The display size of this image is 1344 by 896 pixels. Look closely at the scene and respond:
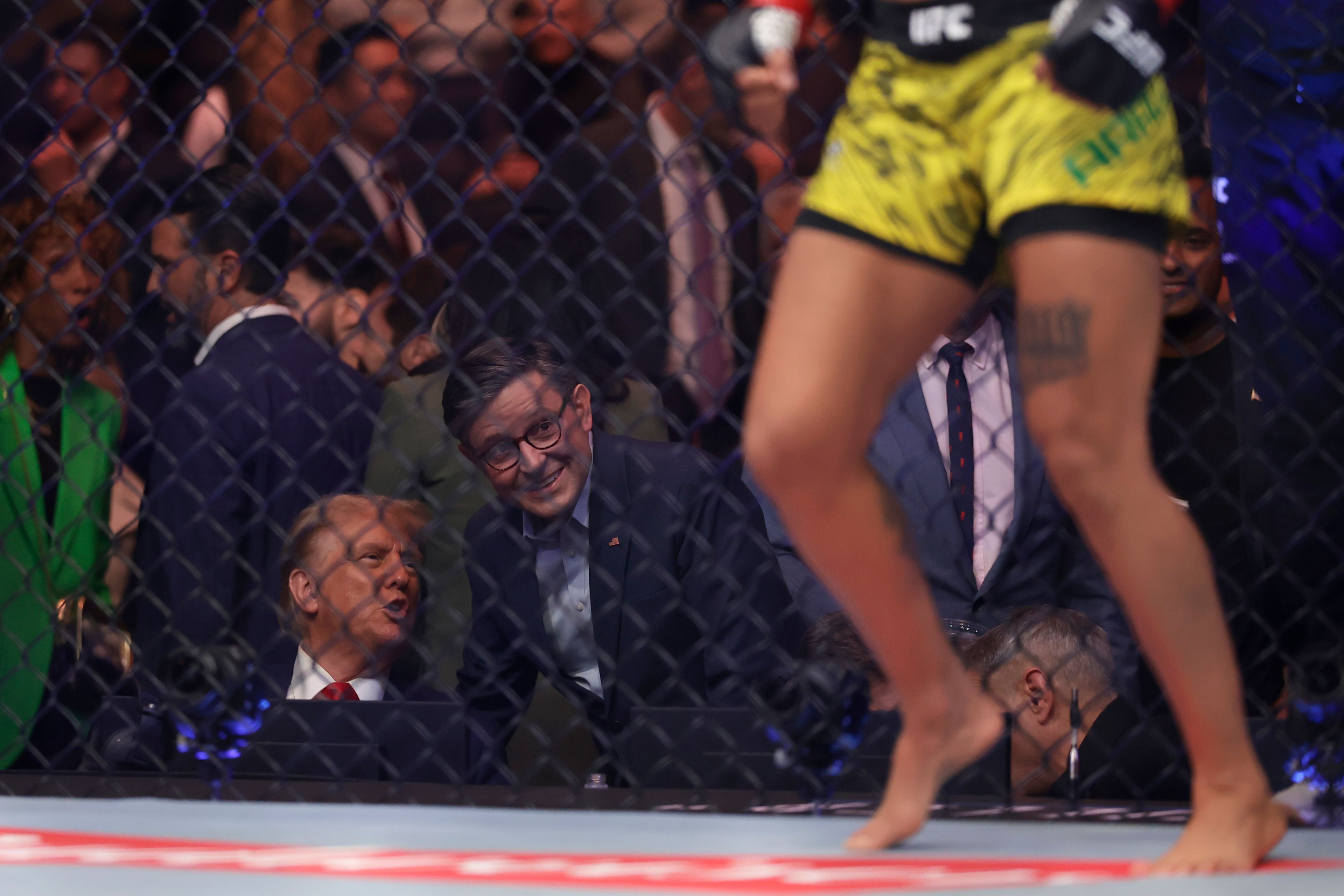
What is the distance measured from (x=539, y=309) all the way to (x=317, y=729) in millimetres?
681

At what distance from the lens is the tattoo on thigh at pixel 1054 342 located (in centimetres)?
104

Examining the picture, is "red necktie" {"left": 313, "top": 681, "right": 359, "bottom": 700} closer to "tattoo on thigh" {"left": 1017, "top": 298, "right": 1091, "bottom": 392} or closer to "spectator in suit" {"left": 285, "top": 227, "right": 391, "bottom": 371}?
"spectator in suit" {"left": 285, "top": 227, "right": 391, "bottom": 371}

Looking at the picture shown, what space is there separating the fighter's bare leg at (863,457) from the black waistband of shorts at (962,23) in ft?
0.52

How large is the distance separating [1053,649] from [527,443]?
0.75 meters

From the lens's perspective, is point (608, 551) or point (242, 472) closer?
point (608, 551)

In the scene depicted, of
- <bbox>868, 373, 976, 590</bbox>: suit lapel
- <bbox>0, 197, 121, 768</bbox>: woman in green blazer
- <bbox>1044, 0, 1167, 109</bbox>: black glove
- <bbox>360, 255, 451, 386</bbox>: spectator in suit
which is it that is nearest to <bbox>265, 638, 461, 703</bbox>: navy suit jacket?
<bbox>0, 197, 121, 768</bbox>: woman in green blazer

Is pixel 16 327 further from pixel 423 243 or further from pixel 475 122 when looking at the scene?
pixel 475 122

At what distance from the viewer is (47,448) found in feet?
6.15

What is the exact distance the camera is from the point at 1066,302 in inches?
41.0

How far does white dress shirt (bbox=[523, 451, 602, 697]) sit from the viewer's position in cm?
189

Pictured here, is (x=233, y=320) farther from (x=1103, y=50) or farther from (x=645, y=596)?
(x=1103, y=50)

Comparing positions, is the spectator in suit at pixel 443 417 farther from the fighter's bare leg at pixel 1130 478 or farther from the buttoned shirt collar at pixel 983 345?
the fighter's bare leg at pixel 1130 478

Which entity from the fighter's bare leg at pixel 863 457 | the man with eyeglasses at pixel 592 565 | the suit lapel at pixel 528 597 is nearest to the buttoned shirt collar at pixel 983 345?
the man with eyeglasses at pixel 592 565

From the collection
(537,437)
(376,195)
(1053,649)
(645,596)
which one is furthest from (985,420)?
(376,195)
